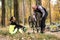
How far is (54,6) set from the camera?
46.9 meters

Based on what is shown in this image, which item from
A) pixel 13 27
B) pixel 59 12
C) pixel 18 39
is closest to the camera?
pixel 18 39

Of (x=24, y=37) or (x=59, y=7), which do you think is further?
(x=59, y=7)

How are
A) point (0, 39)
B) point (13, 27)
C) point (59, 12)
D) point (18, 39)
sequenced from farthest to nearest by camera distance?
point (59, 12)
point (13, 27)
point (0, 39)
point (18, 39)

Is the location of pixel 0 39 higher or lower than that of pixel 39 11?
lower

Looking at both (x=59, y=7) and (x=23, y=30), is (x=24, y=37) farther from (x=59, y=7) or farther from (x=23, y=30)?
(x=59, y=7)

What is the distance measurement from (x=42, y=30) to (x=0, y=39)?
2.89m

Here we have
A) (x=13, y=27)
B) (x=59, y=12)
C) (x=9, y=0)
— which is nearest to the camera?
(x=13, y=27)

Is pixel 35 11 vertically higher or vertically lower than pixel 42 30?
higher

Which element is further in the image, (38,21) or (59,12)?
(59,12)

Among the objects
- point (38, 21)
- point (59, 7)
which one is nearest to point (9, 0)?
point (59, 7)

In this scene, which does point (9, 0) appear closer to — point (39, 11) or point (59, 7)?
point (59, 7)

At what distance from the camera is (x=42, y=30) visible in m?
13.0

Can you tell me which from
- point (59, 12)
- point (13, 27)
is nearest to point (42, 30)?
point (13, 27)

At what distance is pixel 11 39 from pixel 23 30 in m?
2.23
